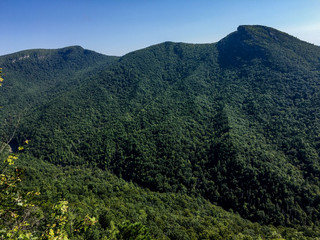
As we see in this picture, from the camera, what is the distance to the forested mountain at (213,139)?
A: 78.7 metres

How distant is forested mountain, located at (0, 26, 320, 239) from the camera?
7869cm

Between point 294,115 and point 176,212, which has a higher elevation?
point 294,115

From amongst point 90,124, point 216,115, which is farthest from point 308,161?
point 90,124

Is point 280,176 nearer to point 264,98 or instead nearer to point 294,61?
point 264,98

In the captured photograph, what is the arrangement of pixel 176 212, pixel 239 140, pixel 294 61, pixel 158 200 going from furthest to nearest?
pixel 294 61
pixel 239 140
pixel 158 200
pixel 176 212

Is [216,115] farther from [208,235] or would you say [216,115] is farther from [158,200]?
[208,235]

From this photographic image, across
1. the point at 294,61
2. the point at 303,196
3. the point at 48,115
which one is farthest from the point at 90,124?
the point at 294,61

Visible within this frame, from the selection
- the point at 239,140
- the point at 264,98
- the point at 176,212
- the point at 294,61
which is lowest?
the point at 176,212

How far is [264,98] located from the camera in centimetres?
14650

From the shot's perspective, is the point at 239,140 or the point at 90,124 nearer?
the point at 239,140

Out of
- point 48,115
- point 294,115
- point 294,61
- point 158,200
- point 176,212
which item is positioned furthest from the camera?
point 294,61

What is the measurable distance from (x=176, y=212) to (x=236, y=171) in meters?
39.6

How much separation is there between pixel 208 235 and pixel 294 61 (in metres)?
187

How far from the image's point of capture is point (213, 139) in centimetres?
11825
